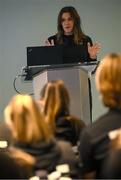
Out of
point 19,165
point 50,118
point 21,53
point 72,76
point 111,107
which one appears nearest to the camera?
point 19,165

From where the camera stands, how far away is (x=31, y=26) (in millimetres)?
6348

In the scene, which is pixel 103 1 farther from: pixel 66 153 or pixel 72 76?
pixel 66 153

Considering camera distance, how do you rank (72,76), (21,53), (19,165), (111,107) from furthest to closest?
1. (21,53)
2. (72,76)
3. (111,107)
4. (19,165)

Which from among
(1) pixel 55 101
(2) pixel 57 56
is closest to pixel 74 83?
(2) pixel 57 56

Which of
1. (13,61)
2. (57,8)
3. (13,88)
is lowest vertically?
(13,88)

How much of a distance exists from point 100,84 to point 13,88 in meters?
4.06

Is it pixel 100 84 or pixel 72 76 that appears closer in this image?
pixel 100 84

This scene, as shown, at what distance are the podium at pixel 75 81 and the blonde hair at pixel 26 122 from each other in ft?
4.37

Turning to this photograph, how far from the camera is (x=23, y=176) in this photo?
2.19 meters

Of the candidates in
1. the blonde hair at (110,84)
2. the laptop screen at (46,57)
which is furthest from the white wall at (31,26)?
the blonde hair at (110,84)

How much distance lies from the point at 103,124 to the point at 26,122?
410 millimetres

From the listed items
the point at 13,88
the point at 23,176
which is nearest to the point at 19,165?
the point at 23,176

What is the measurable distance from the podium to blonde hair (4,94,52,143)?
1.33 metres

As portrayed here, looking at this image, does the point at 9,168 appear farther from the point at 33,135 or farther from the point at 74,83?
the point at 74,83
